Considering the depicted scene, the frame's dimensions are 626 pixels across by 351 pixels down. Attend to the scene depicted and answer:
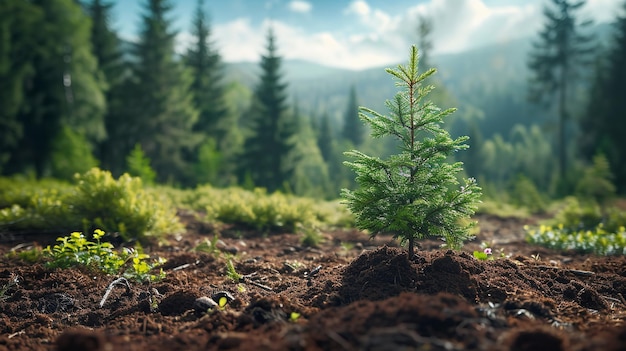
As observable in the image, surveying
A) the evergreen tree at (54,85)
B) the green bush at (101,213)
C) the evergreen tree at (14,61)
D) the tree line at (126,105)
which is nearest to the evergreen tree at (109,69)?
the tree line at (126,105)

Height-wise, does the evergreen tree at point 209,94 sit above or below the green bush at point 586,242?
above

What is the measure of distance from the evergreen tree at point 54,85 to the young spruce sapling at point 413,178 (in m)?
21.9

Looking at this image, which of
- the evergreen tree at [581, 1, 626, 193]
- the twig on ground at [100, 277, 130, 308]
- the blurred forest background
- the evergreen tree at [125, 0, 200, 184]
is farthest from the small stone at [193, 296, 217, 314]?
the evergreen tree at [581, 1, 626, 193]

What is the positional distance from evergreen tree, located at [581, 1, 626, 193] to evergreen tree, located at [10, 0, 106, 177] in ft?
103

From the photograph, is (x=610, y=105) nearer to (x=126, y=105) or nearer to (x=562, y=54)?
(x=562, y=54)

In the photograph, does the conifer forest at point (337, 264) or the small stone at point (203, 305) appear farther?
the small stone at point (203, 305)

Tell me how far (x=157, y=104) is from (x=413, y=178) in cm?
2593

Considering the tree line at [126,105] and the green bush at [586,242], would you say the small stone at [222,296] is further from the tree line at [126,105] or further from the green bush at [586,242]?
the tree line at [126,105]

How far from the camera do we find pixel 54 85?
874 inches

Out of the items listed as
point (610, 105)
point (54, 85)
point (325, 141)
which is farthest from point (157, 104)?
point (325, 141)

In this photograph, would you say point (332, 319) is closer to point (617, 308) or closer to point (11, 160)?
point (617, 308)

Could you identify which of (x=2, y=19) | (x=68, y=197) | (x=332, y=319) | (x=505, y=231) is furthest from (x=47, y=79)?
(x=332, y=319)

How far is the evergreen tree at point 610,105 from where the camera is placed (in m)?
26.8

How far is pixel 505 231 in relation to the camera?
9906 mm
